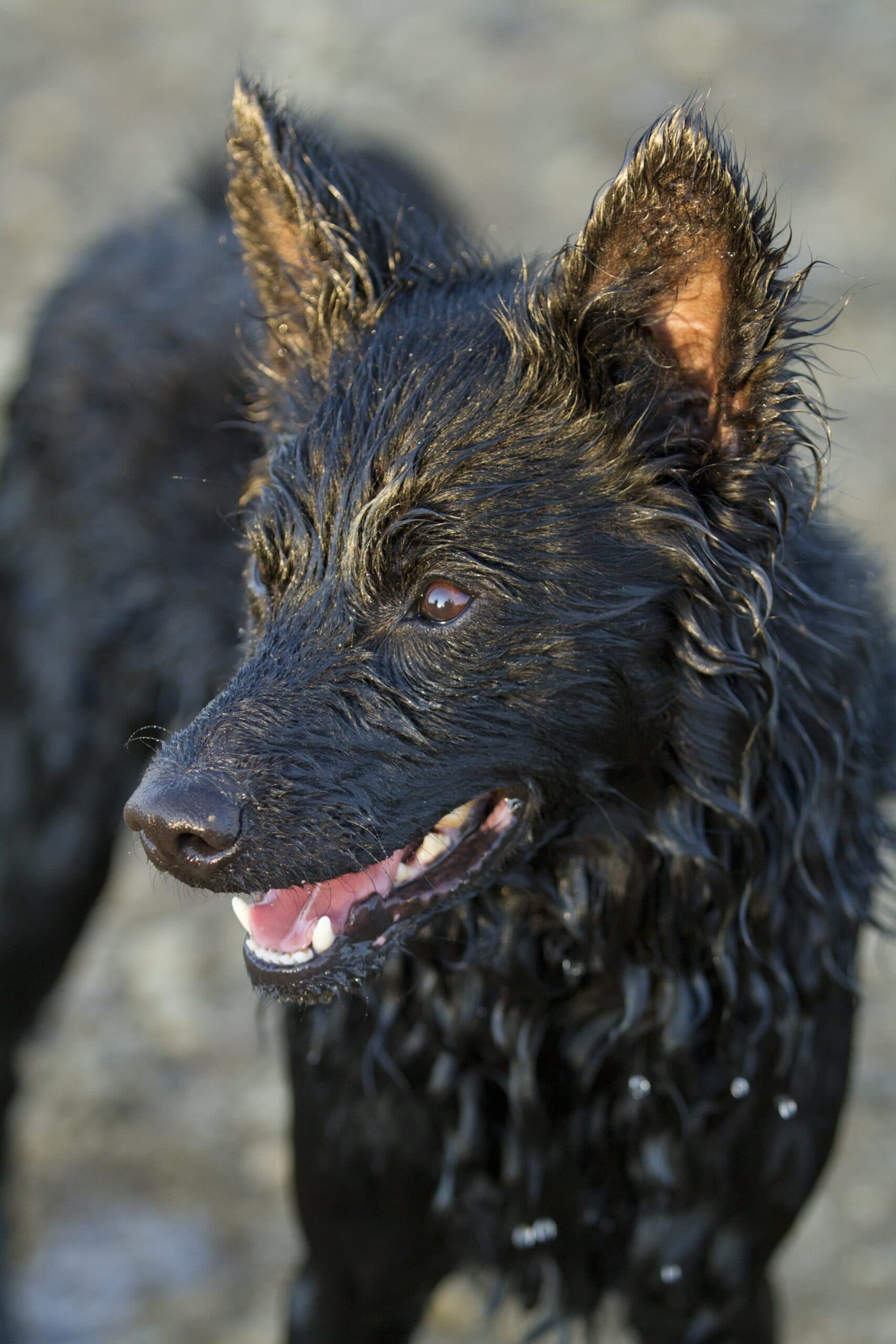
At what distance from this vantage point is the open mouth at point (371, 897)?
7.86ft

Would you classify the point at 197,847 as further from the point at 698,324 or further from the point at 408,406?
the point at 698,324

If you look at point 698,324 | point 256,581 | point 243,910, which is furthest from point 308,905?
point 698,324

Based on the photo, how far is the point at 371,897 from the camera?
2.44 m

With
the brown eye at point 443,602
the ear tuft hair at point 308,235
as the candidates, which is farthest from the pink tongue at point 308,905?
the ear tuft hair at point 308,235

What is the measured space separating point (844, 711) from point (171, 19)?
931 cm

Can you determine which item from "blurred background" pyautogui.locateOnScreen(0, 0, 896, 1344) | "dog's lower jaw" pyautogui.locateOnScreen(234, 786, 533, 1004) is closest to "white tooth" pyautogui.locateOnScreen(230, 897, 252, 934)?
"dog's lower jaw" pyautogui.locateOnScreen(234, 786, 533, 1004)

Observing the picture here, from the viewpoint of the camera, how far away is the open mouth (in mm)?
2396

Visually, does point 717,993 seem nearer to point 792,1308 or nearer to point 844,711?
point 844,711

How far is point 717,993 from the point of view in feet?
9.02

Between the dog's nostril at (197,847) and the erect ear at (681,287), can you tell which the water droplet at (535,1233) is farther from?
the erect ear at (681,287)

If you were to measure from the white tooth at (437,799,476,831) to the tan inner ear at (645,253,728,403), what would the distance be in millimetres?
761

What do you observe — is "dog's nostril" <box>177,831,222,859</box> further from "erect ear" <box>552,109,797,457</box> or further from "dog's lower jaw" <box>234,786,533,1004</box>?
"erect ear" <box>552,109,797,457</box>

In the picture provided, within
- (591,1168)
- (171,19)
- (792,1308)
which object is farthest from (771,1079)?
(171,19)

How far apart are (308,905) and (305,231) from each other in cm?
122
